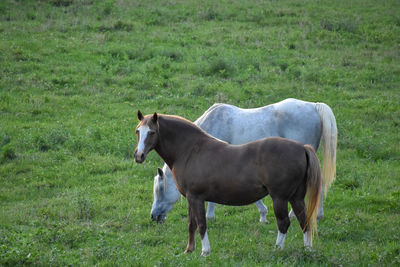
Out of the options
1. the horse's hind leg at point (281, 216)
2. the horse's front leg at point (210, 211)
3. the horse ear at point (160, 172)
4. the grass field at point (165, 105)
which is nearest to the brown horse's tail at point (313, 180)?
the horse's hind leg at point (281, 216)

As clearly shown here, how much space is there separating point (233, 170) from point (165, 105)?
769 cm

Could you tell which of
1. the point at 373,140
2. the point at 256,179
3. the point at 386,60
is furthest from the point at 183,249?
the point at 386,60

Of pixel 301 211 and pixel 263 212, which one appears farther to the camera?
pixel 263 212

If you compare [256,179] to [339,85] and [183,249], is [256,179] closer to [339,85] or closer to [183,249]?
[183,249]

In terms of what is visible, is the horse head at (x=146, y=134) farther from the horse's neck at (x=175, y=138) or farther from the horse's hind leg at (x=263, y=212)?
the horse's hind leg at (x=263, y=212)

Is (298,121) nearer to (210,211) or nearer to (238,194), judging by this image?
(210,211)

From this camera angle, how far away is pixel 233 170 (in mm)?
7227

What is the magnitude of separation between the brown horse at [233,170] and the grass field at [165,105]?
544 mm

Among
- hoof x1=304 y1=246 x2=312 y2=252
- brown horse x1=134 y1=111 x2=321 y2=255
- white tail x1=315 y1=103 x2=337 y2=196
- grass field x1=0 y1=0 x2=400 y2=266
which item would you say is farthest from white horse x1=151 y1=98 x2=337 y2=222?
hoof x1=304 y1=246 x2=312 y2=252

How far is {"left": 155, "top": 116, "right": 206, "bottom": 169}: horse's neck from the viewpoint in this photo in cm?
762

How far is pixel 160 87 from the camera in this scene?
15.9 m

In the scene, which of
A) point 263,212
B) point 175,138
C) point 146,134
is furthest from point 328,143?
point 146,134

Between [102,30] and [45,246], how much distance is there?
13763mm

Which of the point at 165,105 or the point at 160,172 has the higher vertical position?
the point at 160,172
